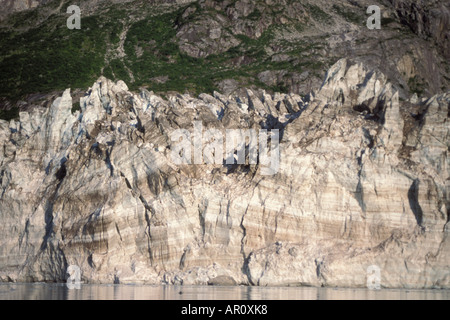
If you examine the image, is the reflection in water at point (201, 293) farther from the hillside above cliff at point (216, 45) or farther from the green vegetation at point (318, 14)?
the green vegetation at point (318, 14)

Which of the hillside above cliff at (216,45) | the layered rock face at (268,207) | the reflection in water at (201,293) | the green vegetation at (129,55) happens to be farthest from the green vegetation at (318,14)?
the reflection in water at (201,293)

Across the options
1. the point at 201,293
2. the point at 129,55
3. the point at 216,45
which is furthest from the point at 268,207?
the point at 129,55

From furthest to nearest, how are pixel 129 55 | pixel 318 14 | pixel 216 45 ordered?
1. pixel 318 14
2. pixel 216 45
3. pixel 129 55

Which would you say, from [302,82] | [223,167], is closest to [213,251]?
[223,167]

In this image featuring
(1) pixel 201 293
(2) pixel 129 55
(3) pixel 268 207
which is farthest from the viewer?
(2) pixel 129 55

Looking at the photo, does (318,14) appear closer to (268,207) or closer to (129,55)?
(129,55)

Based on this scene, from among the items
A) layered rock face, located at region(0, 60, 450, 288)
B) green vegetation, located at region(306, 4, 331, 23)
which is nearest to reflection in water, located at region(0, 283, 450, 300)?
layered rock face, located at region(0, 60, 450, 288)
